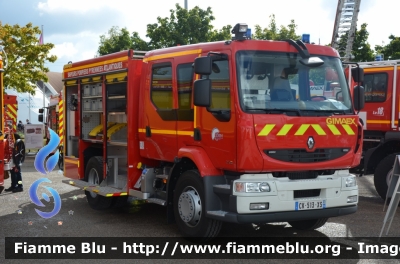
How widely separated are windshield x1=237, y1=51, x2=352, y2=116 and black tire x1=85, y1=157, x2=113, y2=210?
402 centimetres

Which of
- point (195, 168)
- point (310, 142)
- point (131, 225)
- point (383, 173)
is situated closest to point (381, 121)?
point (383, 173)

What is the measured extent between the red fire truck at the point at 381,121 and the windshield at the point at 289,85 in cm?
374

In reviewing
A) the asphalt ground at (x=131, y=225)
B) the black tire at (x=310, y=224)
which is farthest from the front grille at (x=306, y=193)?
the black tire at (x=310, y=224)

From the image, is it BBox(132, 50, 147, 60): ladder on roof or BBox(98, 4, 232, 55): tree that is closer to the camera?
BBox(132, 50, 147, 60): ladder on roof

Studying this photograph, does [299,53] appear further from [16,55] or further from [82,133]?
[16,55]

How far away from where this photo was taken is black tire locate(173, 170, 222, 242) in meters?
7.12

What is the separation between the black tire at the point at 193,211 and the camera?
7.12 meters

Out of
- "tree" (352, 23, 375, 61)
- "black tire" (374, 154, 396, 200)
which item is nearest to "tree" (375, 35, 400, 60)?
"tree" (352, 23, 375, 61)

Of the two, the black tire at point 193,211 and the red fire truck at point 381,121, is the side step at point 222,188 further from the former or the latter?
the red fire truck at point 381,121

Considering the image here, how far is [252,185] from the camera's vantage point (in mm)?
6633

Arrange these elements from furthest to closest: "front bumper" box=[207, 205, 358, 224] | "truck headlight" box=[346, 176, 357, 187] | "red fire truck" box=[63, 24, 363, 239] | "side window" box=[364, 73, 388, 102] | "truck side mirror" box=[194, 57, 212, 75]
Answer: "side window" box=[364, 73, 388, 102]
"truck headlight" box=[346, 176, 357, 187]
"truck side mirror" box=[194, 57, 212, 75]
"red fire truck" box=[63, 24, 363, 239]
"front bumper" box=[207, 205, 358, 224]

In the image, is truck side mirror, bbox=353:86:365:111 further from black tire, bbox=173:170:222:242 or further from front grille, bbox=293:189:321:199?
black tire, bbox=173:170:222:242

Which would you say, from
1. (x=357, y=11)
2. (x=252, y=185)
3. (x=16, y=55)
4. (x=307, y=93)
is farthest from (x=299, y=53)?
(x=16, y=55)

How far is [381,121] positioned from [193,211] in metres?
5.43
